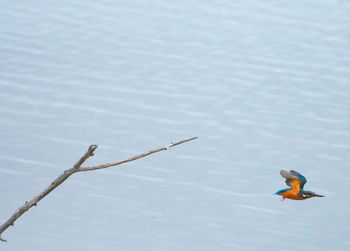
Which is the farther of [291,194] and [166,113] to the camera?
[166,113]

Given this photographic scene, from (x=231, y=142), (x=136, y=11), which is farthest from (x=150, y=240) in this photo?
(x=136, y=11)

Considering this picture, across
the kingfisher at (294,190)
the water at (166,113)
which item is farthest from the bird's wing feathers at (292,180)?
the water at (166,113)

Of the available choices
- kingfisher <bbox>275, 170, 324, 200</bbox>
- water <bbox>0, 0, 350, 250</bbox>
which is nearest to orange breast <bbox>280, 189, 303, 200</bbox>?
kingfisher <bbox>275, 170, 324, 200</bbox>

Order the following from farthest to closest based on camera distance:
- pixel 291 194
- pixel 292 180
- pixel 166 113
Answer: pixel 166 113
pixel 292 180
pixel 291 194

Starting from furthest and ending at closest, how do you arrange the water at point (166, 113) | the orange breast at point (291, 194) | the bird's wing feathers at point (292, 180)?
the water at point (166, 113) < the bird's wing feathers at point (292, 180) < the orange breast at point (291, 194)

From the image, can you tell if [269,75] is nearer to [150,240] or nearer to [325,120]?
[325,120]

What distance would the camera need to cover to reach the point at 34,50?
1143 centimetres

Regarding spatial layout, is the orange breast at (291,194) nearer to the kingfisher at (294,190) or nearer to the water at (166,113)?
the kingfisher at (294,190)

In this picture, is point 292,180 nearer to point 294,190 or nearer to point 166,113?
point 294,190

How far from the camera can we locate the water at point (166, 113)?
786cm

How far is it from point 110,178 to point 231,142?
1505 mm

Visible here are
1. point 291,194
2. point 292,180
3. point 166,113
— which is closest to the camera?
point 291,194


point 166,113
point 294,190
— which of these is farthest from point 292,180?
point 166,113

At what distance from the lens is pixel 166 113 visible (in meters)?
9.90
